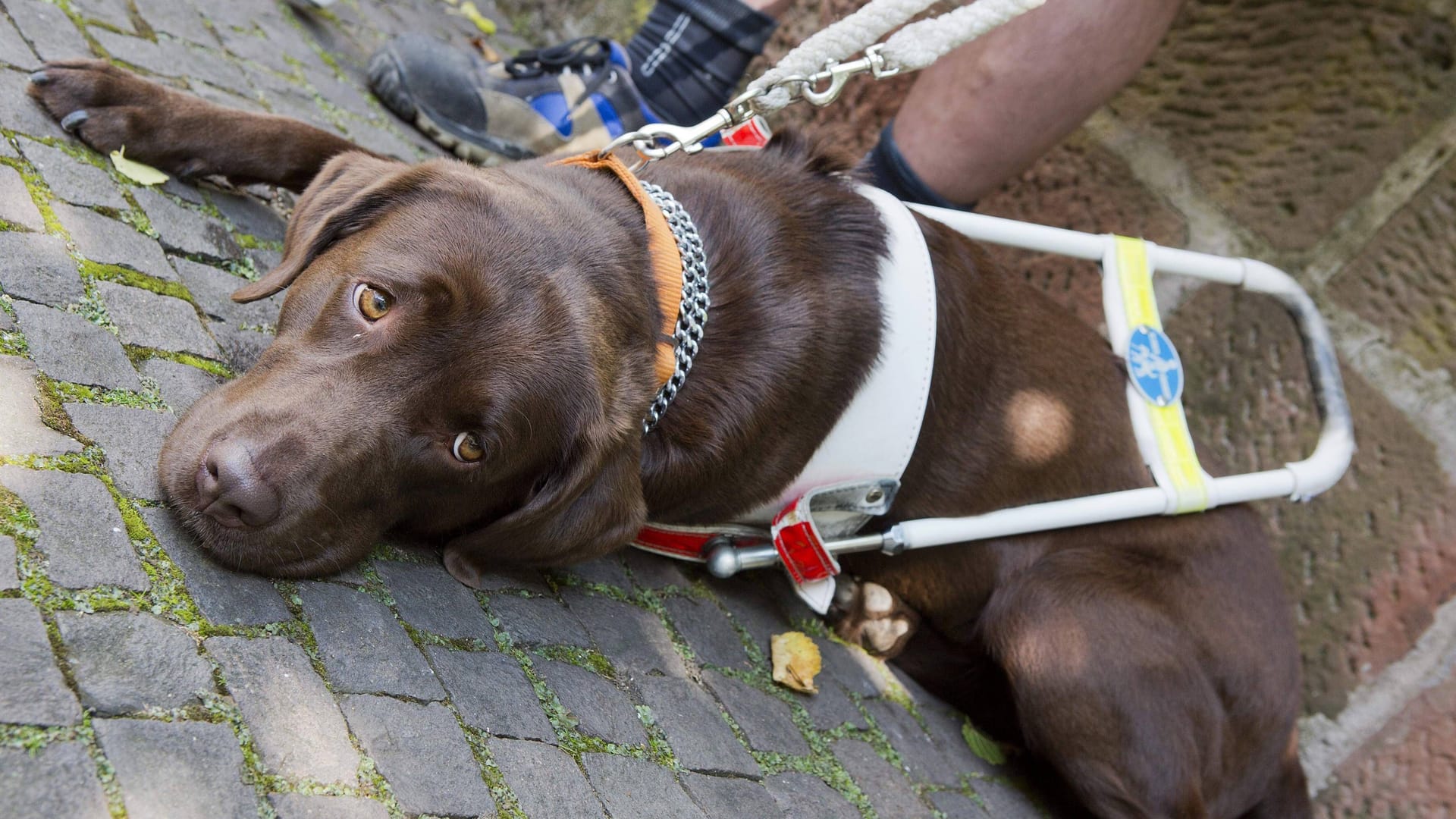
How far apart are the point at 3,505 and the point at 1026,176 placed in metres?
4.09

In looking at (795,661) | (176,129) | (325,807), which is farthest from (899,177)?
(325,807)

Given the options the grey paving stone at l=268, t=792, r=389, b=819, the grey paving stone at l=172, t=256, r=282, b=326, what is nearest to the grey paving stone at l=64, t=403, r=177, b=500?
the grey paving stone at l=172, t=256, r=282, b=326

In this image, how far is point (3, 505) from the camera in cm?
173

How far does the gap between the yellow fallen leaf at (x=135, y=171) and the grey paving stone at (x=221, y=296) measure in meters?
0.30

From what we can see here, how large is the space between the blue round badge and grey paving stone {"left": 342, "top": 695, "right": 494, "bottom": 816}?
2.15m

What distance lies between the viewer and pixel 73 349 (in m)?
2.15

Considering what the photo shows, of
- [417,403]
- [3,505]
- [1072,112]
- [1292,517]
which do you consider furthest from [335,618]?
[1292,517]

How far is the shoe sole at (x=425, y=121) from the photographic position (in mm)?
4219

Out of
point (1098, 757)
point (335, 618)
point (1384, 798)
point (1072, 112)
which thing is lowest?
point (1384, 798)

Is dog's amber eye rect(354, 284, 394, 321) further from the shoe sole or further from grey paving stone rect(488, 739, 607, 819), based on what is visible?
the shoe sole

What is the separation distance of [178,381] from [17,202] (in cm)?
56

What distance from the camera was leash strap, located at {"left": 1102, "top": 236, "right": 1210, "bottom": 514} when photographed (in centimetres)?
313

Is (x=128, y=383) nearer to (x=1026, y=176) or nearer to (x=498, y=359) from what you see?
(x=498, y=359)

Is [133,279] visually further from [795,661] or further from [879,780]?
[879,780]
